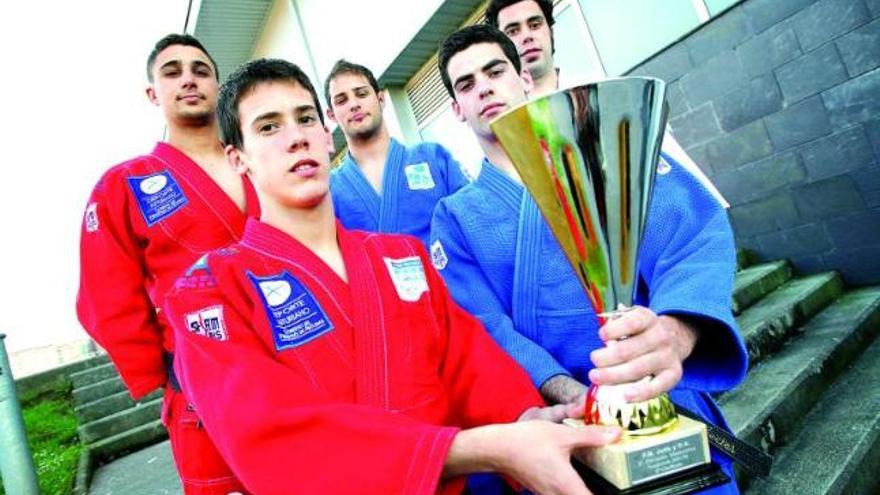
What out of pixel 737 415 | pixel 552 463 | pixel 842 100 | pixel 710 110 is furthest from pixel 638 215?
pixel 710 110

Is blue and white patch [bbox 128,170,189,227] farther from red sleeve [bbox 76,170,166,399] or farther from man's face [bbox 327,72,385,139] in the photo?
man's face [bbox 327,72,385,139]

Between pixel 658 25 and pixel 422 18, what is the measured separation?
247 centimetres

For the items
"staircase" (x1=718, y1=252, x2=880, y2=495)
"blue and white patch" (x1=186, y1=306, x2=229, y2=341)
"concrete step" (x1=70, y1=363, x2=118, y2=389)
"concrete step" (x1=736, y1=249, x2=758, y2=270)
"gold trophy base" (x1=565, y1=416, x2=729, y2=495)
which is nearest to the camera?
"gold trophy base" (x1=565, y1=416, x2=729, y2=495)

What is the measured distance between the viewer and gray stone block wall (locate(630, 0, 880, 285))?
2.85 m

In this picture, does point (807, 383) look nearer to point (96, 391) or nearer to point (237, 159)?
point (237, 159)

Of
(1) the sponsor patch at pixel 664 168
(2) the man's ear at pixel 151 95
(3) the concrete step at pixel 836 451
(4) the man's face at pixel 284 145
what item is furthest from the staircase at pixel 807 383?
(2) the man's ear at pixel 151 95

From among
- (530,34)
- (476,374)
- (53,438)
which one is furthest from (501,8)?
(53,438)

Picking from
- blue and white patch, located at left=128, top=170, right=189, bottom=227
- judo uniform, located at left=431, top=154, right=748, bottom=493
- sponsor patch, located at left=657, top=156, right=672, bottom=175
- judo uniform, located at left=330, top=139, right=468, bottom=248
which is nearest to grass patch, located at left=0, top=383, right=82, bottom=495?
blue and white patch, located at left=128, top=170, right=189, bottom=227

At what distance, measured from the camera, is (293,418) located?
2.44 ft

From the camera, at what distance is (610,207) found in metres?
0.76

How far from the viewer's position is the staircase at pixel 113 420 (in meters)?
4.05

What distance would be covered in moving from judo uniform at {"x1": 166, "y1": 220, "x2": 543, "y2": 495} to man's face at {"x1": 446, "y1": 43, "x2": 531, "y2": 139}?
40cm

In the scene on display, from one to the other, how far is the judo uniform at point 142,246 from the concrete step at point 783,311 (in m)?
2.61

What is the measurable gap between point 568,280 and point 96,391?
559 cm
